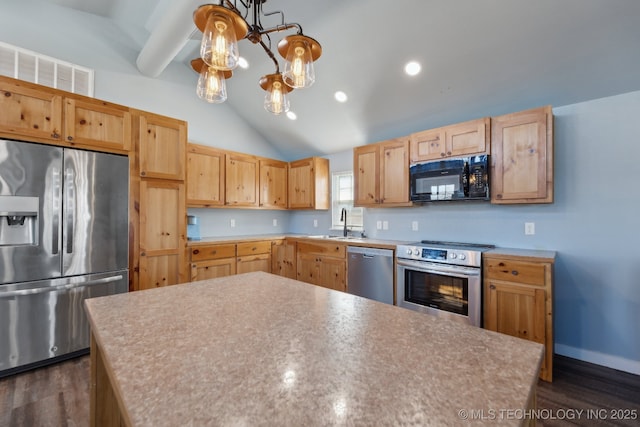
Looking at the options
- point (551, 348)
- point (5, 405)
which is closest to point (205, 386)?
point (5, 405)

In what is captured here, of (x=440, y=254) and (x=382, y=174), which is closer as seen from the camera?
(x=440, y=254)

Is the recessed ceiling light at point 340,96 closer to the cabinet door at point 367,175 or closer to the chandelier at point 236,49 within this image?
the cabinet door at point 367,175

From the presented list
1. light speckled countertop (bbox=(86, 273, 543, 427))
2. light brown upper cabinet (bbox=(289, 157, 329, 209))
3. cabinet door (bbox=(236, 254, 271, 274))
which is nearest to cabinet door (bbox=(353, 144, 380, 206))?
light brown upper cabinet (bbox=(289, 157, 329, 209))

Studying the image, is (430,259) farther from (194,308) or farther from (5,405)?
(5,405)

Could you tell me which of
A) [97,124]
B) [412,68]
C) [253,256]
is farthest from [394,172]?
[97,124]

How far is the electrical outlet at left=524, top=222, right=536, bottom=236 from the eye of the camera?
9.04 feet

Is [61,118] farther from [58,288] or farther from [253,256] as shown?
[253,256]

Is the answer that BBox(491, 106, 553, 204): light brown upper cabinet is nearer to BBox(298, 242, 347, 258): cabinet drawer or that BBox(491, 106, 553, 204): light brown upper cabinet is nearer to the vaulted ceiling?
the vaulted ceiling

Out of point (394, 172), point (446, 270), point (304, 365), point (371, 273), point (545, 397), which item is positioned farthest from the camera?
point (394, 172)

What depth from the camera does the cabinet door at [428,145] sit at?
300 cm

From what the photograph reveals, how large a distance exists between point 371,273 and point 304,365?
2674mm

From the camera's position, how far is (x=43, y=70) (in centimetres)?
296

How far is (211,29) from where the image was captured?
1274 millimetres

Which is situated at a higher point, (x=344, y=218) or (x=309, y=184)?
(x=309, y=184)
